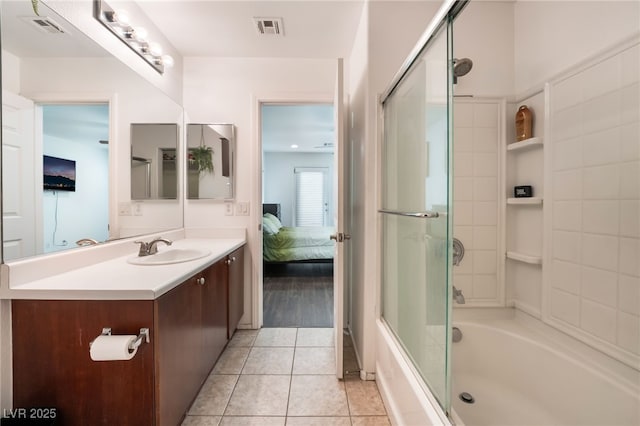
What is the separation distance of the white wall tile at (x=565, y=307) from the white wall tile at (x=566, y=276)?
3 cm

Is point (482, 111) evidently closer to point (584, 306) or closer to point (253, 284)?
point (584, 306)

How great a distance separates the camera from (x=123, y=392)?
3.36ft

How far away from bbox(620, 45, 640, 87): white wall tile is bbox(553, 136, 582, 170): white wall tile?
275mm

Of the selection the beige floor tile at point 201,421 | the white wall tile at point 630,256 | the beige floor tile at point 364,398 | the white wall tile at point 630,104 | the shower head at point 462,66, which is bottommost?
the beige floor tile at point 364,398

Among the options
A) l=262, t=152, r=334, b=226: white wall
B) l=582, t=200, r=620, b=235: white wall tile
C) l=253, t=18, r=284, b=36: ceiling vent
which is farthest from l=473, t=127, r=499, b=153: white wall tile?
l=262, t=152, r=334, b=226: white wall

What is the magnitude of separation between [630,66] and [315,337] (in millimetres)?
2402

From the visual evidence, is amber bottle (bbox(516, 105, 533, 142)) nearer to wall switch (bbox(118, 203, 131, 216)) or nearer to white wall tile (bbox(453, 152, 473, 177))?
white wall tile (bbox(453, 152, 473, 177))

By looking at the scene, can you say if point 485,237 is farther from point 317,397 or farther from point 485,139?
point 317,397

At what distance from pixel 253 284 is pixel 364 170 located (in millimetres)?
1409

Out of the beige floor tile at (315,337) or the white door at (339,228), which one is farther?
the beige floor tile at (315,337)

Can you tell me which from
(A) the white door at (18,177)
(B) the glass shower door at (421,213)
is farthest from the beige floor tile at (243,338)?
(A) the white door at (18,177)

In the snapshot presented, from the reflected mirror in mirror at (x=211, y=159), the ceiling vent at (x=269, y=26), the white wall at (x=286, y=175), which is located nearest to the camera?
the ceiling vent at (x=269, y=26)

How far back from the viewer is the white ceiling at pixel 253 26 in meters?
1.76

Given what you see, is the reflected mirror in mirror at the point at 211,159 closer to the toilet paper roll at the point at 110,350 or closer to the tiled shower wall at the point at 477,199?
the toilet paper roll at the point at 110,350
